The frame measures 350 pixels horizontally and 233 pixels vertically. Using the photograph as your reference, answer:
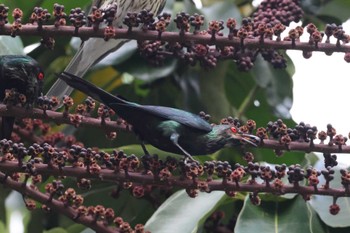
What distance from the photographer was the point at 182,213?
260 cm

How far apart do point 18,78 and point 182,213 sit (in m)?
0.68

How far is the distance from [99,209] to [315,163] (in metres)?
1.16

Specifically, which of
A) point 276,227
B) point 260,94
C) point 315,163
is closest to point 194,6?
point 260,94

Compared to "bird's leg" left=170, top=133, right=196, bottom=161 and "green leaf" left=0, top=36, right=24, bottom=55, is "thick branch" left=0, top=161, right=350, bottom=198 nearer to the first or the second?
"bird's leg" left=170, top=133, right=196, bottom=161

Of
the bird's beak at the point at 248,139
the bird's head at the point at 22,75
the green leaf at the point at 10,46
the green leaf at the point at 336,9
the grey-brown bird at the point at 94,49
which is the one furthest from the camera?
the green leaf at the point at 336,9

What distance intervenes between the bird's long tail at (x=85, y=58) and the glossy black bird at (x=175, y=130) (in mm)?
→ 677

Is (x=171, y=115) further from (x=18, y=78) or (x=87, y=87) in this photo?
(x=18, y=78)

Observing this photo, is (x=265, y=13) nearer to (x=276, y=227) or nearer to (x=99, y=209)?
(x=276, y=227)

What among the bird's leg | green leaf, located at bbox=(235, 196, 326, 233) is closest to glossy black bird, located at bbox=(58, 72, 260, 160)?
the bird's leg

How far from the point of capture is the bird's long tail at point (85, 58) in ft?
9.15

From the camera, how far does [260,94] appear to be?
376cm

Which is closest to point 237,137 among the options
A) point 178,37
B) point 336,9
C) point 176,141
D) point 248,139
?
point 248,139

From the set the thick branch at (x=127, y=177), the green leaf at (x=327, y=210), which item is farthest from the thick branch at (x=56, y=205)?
the green leaf at (x=327, y=210)

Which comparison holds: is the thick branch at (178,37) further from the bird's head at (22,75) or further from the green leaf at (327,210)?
the green leaf at (327,210)
